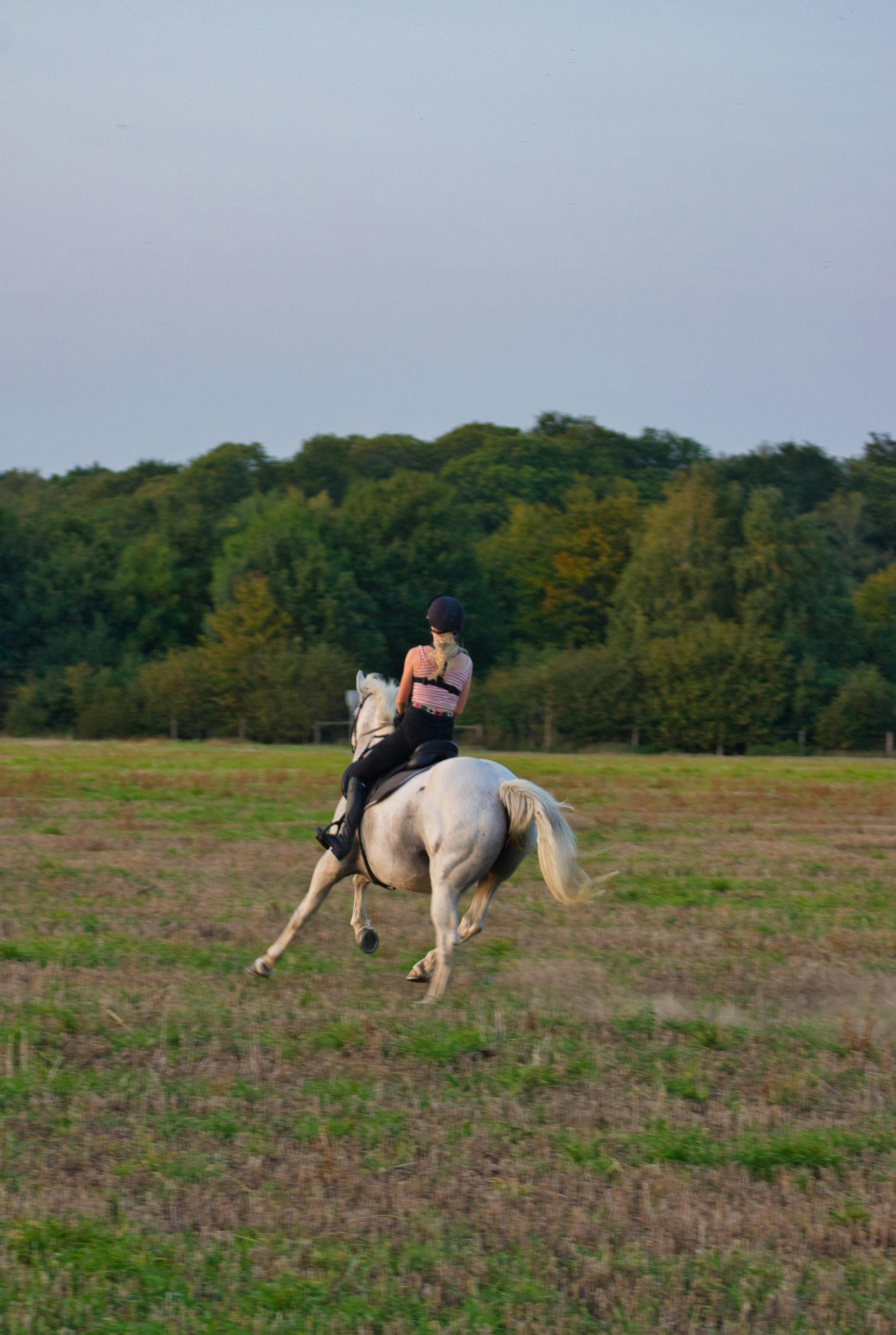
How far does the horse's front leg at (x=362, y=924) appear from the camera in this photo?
8648 millimetres

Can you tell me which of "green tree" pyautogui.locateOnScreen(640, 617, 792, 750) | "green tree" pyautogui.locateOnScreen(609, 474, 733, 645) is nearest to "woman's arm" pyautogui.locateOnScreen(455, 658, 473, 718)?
"green tree" pyautogui.locateOnScreen(640, 617, 792, 750)

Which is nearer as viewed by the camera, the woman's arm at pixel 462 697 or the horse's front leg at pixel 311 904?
the horse's front leg at pixel 311 904

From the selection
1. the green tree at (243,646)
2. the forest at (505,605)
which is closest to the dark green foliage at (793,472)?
the forest at (505,605)

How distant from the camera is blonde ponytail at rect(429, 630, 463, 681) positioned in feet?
26.9

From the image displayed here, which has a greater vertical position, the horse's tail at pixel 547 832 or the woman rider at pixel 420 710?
the woman rider at pixel 420 710

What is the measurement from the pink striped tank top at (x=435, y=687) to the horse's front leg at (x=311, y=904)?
3.72ft

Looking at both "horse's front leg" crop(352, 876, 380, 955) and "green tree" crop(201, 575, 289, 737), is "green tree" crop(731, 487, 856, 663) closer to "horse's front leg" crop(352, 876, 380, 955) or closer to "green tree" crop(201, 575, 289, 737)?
"green tree" crop(201, 575, 289, 737)

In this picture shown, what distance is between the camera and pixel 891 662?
2473 inches

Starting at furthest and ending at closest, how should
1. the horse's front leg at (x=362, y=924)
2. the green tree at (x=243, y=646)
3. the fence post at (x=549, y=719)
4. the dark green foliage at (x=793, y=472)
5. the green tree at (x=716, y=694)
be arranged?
1. the dark green foliage at (x=793, y=472)
2. the green tree at (x=243, y=646)
3. the green tree at (x=716, y=694)
4. the fence post at (x=549, y=719)
5. the horse's front leg at (x=362, y=924)

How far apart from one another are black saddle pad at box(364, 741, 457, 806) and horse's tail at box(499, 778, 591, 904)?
0.61 m

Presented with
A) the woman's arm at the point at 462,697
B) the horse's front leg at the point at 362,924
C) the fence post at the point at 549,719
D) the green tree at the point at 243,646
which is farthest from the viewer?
the green tree at the point at 243,646

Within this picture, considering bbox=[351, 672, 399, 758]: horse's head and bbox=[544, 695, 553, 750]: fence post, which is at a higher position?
bbox=[351, 672, 399, 758]: horse's head

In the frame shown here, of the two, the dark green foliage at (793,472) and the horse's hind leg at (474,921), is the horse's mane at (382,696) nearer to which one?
the horse's hind leg at (474,921)

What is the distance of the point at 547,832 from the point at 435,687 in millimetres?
1261
